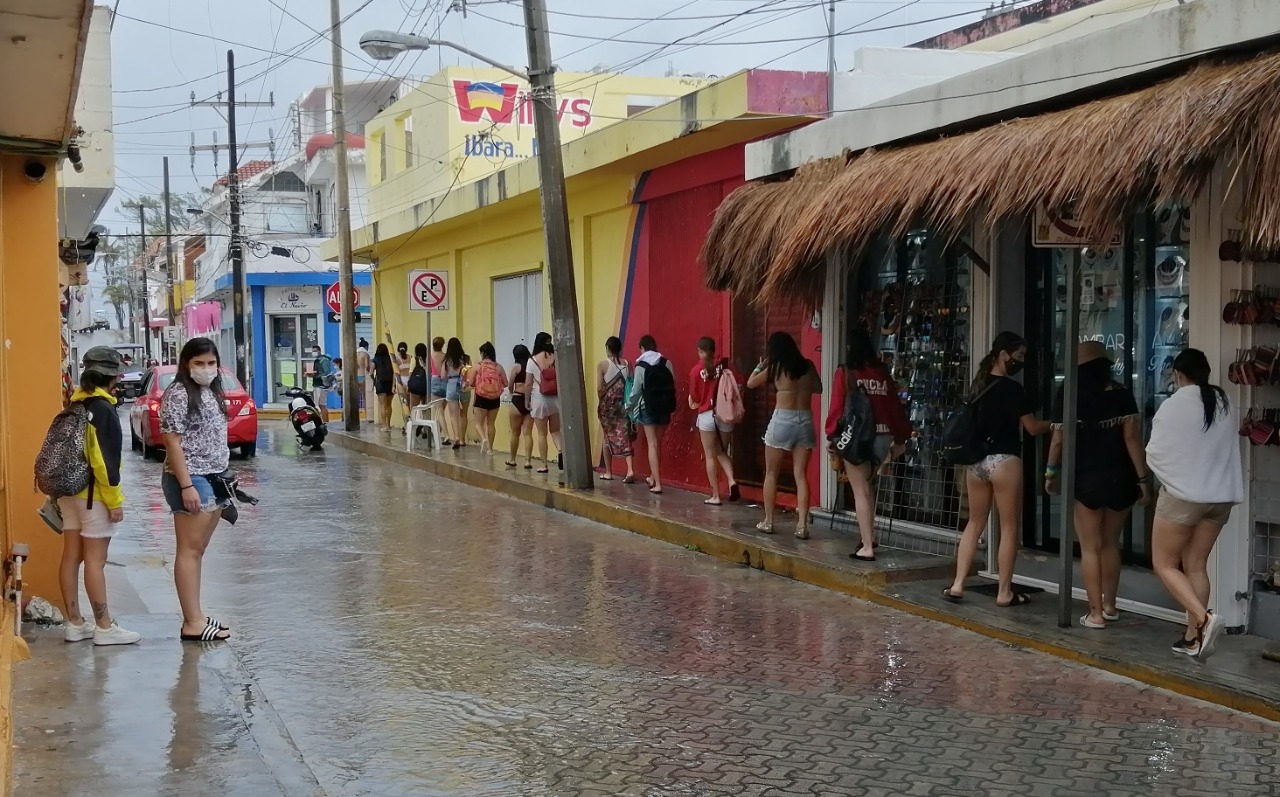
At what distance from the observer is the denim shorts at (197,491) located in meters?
7.27

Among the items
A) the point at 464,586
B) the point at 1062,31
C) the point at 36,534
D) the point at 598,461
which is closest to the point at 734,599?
the point at 464,586

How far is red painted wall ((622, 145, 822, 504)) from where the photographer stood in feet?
45.8

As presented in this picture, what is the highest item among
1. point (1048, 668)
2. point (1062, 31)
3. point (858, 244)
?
point (1062, 31)

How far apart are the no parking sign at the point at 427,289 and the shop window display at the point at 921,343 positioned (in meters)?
10.2

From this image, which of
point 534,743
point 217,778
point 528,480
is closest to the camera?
point 217,778

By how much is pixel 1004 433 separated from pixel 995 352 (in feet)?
1.73

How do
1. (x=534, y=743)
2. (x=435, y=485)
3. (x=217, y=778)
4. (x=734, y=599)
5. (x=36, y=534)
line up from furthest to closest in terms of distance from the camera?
1. (x=435, y=485)
2. (x=734, y=599)
3. (x=36, y=534)
4. (x=534, y=743)
5. (x=217, y=778)

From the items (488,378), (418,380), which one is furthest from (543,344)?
(418,380)

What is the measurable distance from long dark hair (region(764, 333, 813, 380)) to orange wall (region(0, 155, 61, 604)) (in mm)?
5458

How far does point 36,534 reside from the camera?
25.9 ft

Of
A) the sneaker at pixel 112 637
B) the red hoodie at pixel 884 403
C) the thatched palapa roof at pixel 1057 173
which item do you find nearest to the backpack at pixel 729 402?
the thatched palapa roof at pixel 1057 173

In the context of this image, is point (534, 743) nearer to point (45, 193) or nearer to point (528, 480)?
point (45, 193)

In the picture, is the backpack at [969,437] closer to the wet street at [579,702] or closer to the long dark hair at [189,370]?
the wet street at [579,702]

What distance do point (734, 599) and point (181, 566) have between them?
3.83 m
